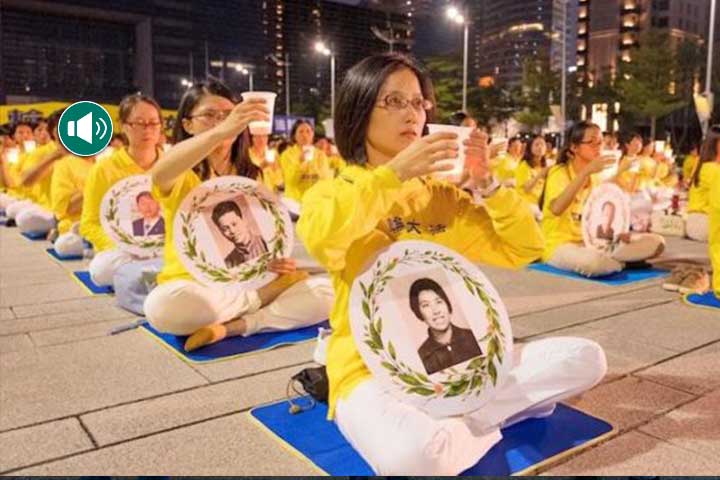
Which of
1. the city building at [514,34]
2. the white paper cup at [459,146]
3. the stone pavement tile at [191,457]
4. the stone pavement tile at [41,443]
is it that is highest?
the city building at [514,34]

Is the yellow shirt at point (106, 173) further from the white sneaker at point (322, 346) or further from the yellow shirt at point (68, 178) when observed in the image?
the white sneaker at point (322, 346)

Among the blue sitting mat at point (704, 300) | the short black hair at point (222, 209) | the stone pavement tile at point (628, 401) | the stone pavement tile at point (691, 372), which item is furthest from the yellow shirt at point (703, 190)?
the short black hair at point (222, 209)

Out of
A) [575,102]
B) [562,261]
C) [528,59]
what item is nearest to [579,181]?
[562,261]

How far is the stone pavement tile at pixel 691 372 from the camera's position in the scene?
3.41 metres

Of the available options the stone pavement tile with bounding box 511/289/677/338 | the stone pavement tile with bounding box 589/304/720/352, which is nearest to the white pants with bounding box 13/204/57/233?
the stone pavement tile with bounding box 511/289/677/338

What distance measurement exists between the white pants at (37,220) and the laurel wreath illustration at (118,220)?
453 centimetres

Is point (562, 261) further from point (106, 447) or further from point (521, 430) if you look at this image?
point (106, 447)

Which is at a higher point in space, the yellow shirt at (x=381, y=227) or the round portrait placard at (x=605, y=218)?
the yellow shirt at (x=381, y=227)

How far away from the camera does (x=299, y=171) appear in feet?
33.9

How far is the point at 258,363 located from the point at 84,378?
3.00 ft

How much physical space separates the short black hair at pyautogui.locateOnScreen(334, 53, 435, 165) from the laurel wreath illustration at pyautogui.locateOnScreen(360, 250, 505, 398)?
1.41ft

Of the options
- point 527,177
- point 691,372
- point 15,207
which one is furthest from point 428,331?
point 15,207

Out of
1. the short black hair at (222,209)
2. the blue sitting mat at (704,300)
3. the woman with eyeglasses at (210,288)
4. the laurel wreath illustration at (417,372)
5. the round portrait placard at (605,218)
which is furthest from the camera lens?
the round portrait placard at (605,218)

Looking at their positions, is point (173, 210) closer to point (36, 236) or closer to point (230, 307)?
point (230, 307)
